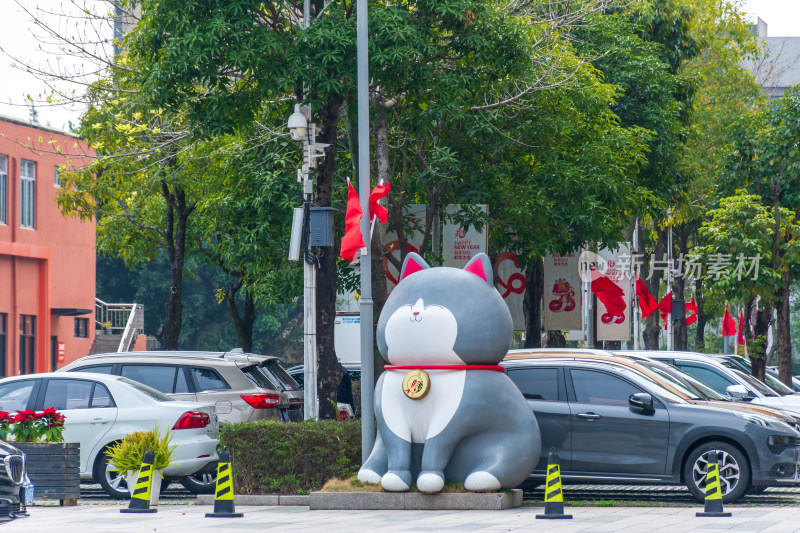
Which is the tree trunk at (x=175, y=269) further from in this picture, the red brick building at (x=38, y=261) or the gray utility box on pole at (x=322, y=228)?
the gray utility box on pole at (x=322, y=228)

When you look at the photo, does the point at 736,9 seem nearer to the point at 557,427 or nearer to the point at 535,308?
the point at 535,308

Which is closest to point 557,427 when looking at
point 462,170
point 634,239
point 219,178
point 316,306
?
point 316,306

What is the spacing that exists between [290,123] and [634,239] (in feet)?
74.2

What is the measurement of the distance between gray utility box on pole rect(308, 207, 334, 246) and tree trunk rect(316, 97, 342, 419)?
1631 millimetres

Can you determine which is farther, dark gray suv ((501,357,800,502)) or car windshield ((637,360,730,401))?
car windshield ((637,360,730,401))

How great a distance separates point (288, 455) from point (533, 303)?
649 inches

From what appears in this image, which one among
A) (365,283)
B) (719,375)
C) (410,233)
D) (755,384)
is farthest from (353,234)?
(410,233)

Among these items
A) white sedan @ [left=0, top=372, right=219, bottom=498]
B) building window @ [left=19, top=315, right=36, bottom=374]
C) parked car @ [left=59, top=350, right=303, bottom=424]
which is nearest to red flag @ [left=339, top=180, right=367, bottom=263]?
white sedan @ [left=0, top=372, right=219, bottom=498]

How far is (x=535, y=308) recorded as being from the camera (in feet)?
99.6

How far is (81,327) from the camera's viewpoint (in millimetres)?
42000

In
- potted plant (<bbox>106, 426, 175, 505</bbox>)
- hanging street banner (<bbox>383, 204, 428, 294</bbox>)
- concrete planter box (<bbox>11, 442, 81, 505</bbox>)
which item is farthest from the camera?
hanging street banner (<bbox>383, 204, 428, 294</bbox>)

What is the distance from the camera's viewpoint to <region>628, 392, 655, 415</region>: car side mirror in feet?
45.6

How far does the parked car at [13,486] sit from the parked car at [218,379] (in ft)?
17.8

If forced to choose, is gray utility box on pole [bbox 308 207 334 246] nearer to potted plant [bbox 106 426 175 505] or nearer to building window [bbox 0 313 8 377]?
potted plant [bbox 106 426 175 505]
